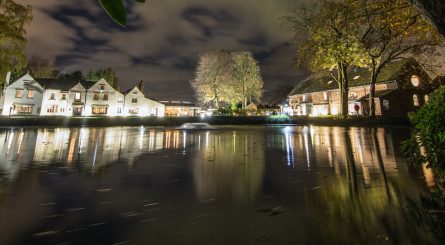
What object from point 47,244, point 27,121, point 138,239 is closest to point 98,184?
point 47,244

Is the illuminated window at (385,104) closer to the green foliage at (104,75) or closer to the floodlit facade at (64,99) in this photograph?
the floodlit facade at (64,99)

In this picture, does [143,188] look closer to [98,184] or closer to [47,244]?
[98,184]

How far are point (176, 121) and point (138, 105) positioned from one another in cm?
2102

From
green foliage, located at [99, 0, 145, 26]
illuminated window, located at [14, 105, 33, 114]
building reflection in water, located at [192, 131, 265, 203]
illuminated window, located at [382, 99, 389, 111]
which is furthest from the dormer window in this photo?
illuminated window, located at [14, 105, 33, 114]

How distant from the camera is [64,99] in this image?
161ft

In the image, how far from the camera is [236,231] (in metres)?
2.19

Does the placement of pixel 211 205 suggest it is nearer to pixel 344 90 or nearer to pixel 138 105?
pixel 344 90

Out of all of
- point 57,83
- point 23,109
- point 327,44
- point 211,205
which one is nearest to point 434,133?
point 211,205

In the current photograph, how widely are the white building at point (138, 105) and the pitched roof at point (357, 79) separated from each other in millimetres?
39003

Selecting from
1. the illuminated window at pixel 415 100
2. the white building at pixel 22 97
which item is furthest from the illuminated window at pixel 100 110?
the illuminated window at pixel 415 100

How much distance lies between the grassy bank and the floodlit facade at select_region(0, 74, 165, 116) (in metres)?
20.7

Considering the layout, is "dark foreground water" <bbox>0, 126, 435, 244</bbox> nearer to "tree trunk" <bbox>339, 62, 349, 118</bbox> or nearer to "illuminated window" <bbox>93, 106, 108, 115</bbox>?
"tree trunk" <bbox>339, 62, 349, 118</bbox>

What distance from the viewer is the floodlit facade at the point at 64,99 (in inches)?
1786

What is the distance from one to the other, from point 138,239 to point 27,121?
113 feet
